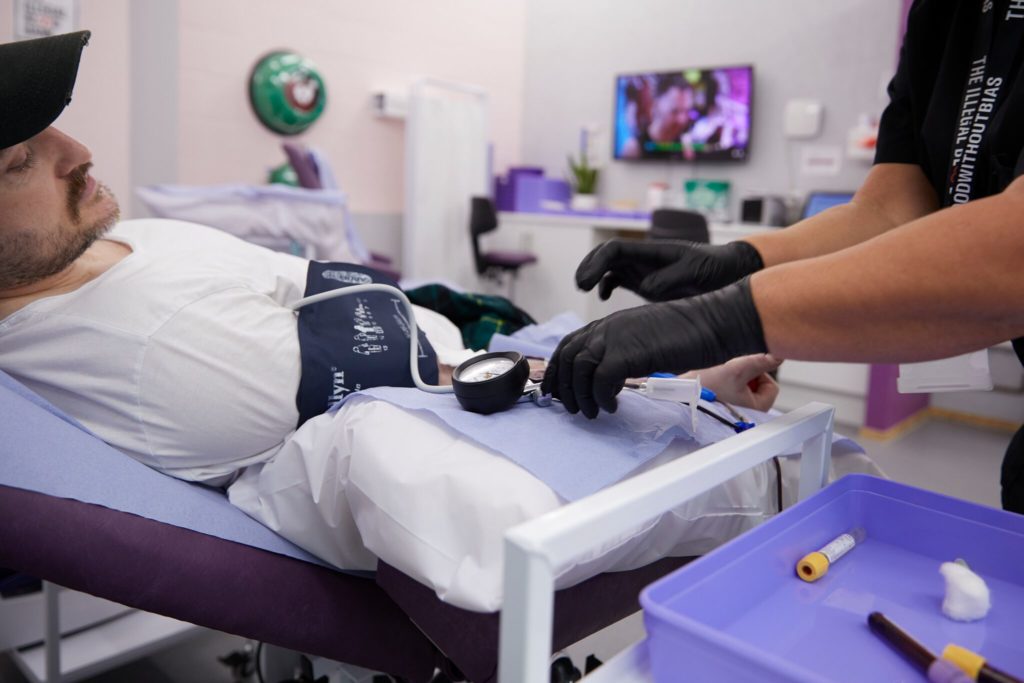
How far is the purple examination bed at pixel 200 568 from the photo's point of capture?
762mm

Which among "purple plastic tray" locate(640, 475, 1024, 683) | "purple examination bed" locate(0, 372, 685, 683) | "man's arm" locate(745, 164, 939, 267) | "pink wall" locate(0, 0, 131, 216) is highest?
"pink wall" locate(0, 0, 131, 216)

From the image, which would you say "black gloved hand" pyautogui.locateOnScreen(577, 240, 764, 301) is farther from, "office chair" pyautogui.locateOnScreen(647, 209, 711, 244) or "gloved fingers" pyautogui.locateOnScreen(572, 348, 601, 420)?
"office chair" pyautogui.locateOnScreen(647, 209, 711, 244)

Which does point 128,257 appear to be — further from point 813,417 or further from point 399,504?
point 813,417

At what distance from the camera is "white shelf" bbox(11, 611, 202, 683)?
57.7 inches

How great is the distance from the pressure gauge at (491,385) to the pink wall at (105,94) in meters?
2.63

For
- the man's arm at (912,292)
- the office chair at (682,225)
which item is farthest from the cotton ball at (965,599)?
the office chair at (682,225)

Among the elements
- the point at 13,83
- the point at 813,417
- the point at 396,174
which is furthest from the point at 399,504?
the point at 396,174

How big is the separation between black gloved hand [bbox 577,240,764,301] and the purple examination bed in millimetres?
333

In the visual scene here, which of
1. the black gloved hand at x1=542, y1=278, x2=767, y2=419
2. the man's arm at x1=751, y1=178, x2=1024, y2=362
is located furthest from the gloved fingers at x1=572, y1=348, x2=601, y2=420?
the man's arm at x1=751, y1=178, x2=1024, y2=362

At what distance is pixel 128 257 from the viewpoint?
97cm

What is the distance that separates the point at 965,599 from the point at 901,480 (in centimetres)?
254

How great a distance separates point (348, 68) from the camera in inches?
170

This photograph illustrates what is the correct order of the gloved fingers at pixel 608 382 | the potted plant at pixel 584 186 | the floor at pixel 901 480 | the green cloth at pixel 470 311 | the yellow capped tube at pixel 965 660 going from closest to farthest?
the yellow capped tube at pixel 965 660, the gloved fingers at pixel 608 382, the floor at pixel 901 480, the green cloth at pixel 470 311, the potted plant at pixel 584 186

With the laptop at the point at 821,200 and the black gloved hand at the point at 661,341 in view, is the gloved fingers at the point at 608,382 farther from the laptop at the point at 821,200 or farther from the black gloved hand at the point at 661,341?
the laptop at the point at 821,200
